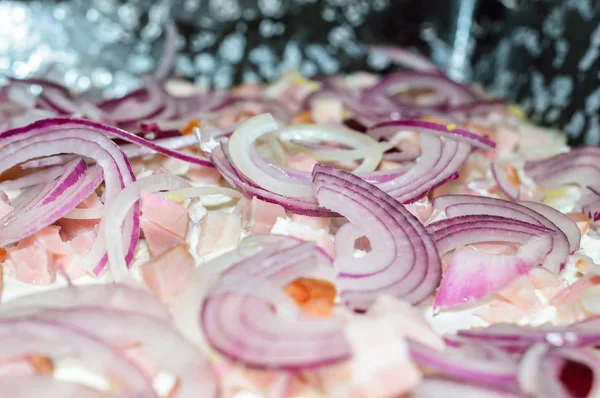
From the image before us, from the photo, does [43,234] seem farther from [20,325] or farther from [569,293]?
[569,293]

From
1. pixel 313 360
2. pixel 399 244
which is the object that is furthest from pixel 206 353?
pixel 399 244

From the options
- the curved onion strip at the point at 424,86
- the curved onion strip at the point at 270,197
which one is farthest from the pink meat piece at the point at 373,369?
the curved onion strip at the point at 424,86

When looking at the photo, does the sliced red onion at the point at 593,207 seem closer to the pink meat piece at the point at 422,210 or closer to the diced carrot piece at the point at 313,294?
the pink meat piece at the point at 422,210

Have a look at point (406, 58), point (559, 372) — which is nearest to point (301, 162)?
point (559, 372)

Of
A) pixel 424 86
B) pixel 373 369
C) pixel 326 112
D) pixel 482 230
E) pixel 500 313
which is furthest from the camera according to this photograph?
pixel 424 86

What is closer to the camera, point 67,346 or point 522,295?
point 67,346

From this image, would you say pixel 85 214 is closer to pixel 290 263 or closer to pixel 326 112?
pixel 290 263
